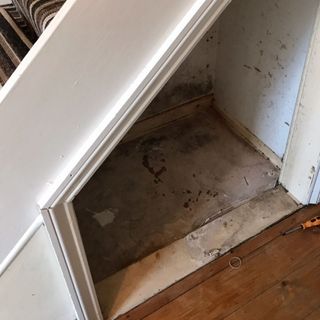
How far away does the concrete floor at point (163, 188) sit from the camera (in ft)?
4.80

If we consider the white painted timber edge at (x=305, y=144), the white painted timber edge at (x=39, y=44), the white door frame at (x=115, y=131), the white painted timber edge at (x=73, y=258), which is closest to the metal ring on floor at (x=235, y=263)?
the white painted timber edge at (x=305, y=144)

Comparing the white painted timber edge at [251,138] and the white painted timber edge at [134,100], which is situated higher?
the white painted timber edge at [251,138]

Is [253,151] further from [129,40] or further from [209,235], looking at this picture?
[129,40]

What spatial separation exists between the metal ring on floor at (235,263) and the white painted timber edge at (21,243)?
759mm

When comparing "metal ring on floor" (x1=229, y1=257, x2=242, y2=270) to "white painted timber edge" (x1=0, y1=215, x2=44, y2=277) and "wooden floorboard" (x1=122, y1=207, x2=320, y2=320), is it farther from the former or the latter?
"white painted timber edge" (x1=0, y1=215, x2=44, y2=277)

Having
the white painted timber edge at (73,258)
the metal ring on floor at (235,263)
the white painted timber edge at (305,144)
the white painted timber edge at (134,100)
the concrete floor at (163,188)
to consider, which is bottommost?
the metal ring on floor at (235,263)

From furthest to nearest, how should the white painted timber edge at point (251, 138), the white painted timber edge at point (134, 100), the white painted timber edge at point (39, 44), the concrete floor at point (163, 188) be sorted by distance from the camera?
1. the white painted timber edge at point (251, 138)
2. the concrete floor at point (163, 188)
3. the white painted timber edge at point (134, 100)
4. the white painted timber edge at point (39, 44)

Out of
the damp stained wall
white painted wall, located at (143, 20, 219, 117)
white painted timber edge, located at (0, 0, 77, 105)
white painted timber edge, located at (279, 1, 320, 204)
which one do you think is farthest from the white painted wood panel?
white painted wall, located at (143, 20, 219, 117)

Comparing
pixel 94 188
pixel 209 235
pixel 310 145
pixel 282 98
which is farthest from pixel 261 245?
pixel 94 188

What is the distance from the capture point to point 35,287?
0.99m

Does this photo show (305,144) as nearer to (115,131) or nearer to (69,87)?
(115,131)

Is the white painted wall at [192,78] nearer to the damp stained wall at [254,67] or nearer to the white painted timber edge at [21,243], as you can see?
the damp stained wall at [254,67]

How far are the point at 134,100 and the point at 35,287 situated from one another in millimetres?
546

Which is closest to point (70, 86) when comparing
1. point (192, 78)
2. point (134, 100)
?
point (134, 100)
